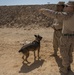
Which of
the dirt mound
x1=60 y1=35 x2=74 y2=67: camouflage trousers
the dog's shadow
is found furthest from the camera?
the dirt mound

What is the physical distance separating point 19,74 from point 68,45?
196 cm

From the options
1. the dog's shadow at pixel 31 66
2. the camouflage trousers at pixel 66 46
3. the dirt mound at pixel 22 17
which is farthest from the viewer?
the dirt mound at pixel 22 17

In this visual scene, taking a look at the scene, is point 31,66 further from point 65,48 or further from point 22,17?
point 22,17

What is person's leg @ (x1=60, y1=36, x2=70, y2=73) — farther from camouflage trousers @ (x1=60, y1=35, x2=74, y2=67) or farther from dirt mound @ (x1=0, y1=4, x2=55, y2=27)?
dirt mound @ (x1=0, y1=4, x2=55, y2=27)

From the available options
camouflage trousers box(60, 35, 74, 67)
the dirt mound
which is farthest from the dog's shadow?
the dirt mound

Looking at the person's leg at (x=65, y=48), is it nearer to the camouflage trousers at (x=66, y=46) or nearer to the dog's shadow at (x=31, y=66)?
the camouflage trousers at (x=66, y=46)

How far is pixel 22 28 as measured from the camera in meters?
17.6

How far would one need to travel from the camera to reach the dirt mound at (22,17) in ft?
61.3

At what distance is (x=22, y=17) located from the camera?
20.3m

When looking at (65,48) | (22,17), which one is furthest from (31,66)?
(22,17)

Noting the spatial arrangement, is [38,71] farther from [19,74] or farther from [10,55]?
[10,55]

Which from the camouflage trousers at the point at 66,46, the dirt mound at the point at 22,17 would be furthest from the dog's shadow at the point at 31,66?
the dirt mound at the point at 22,17

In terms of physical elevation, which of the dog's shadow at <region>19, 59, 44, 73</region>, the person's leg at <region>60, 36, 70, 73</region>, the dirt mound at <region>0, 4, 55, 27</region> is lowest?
the dirt mound at <region>0, 4, 55, 27</region>

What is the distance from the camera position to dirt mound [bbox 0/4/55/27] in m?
18.7
